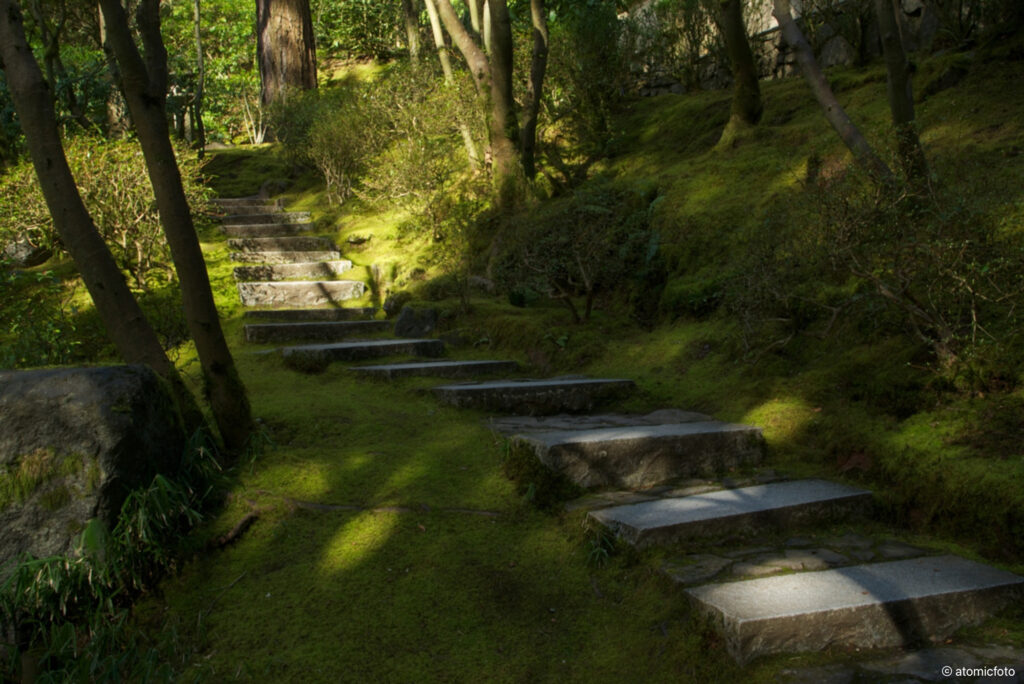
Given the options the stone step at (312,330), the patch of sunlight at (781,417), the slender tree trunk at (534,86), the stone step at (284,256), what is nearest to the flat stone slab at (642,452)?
the patch of sunlight at (781,417)

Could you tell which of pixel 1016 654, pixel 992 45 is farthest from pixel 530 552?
pixel 992 45

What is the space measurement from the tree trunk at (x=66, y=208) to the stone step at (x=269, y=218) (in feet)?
23.5

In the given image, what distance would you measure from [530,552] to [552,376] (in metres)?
2.59

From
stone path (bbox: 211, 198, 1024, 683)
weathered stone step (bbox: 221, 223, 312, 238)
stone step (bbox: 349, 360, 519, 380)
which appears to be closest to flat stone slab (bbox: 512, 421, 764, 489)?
stone path (bbox: 211, 198, 1024, 683)

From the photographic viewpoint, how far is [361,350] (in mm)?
6121

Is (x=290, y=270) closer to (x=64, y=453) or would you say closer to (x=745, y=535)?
(x=64, y=453)

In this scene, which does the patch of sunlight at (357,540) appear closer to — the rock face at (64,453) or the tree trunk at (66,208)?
the rock face at (64,453)

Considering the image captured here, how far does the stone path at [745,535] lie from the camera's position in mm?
2379

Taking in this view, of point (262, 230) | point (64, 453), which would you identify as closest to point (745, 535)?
point (64, 453)

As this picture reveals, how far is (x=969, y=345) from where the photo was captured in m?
3.51

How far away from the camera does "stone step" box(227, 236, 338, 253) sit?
9.33 metres

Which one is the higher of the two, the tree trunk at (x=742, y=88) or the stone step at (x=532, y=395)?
the tree trunk at (x=742, y=88)

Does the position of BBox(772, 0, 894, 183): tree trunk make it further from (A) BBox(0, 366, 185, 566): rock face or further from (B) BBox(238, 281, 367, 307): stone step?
(B) BBox(238, 281, 367, 307): stone step

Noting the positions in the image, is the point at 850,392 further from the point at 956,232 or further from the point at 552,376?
Result: the point at 552,376
